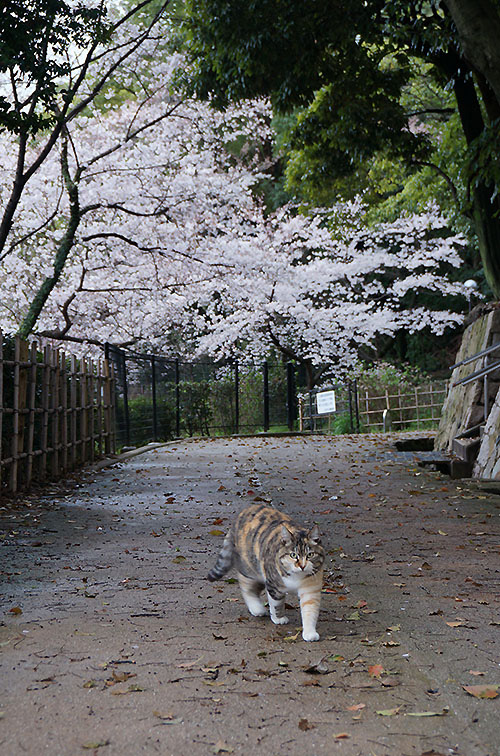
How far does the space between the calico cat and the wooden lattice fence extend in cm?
534

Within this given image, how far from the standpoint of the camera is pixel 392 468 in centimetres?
1277

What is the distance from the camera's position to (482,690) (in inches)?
133

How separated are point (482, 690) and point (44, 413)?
8511 mm

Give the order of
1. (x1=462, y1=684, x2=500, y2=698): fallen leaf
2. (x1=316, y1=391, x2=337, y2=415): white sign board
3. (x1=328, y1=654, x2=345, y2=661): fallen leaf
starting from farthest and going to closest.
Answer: (x1=316, y1=391, x2=337, y2=415): white sign board < (x1=328, y1=654, x2=345, y2=661): fallen leaf < (x1=462, y1=684, x2=500, y2=698): fallen leaf

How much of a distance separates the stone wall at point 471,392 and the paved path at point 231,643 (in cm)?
474

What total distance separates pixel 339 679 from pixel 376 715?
392 millimetres

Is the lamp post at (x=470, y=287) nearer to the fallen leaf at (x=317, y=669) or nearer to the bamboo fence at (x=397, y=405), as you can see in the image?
the bamboo fence at (x=397, y=405)

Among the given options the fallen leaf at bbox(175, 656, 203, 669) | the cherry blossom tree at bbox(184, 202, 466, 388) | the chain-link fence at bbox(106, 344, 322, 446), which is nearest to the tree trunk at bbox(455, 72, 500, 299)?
the chain-link fence at bbox(106, 344, 322, 446)

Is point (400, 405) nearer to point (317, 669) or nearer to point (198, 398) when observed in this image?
point (198, 398)

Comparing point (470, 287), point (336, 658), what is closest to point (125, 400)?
point (336, 658)

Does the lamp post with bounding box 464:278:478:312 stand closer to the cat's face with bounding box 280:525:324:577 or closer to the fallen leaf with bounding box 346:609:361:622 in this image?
the fallen leaf with bounding box 346:609:361:622

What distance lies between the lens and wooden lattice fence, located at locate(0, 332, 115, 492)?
958cm

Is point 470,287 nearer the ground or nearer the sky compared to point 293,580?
nearer the sky

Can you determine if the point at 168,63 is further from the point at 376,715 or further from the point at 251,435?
the point at 376,715
